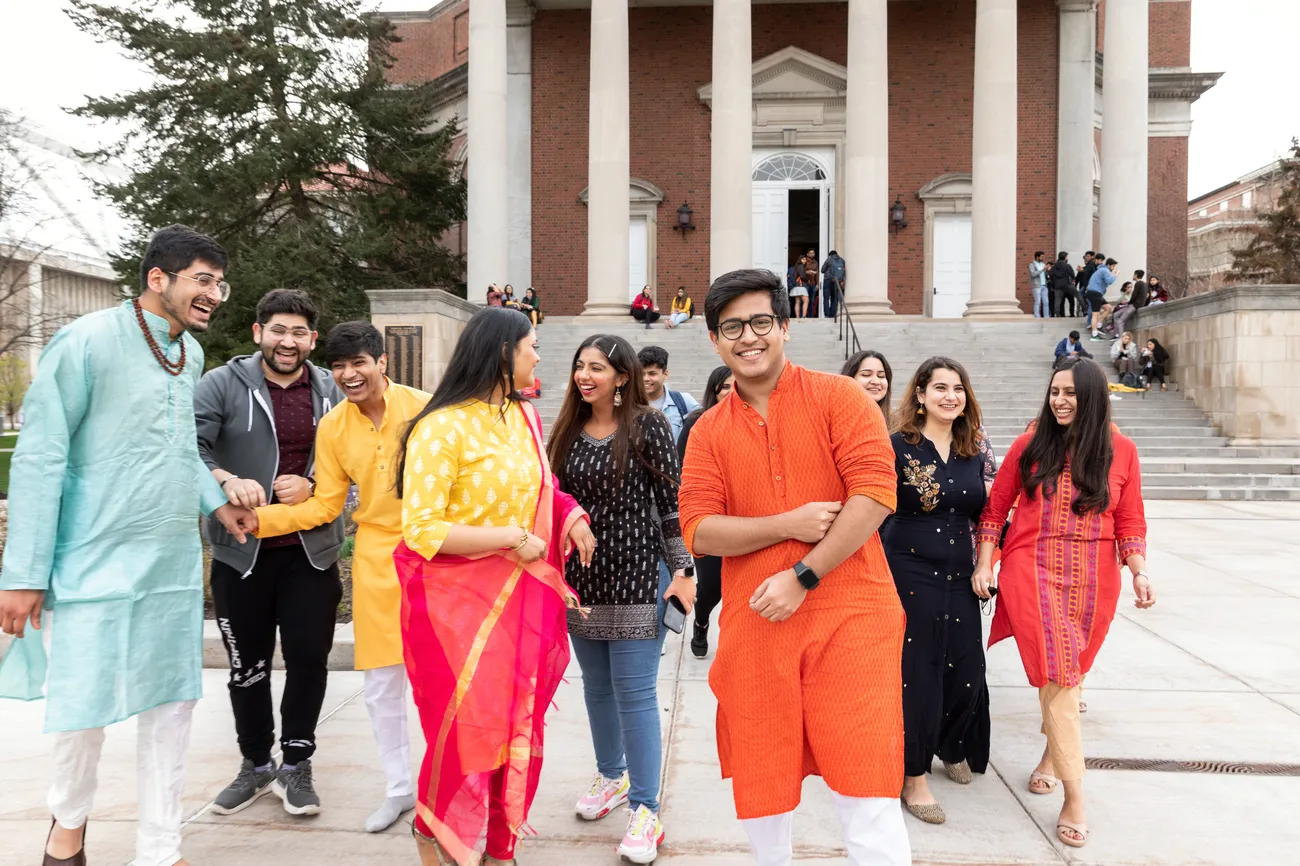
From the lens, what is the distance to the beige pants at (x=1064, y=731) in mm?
3416

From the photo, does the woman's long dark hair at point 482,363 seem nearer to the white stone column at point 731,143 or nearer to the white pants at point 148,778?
the white pants at point 148,778

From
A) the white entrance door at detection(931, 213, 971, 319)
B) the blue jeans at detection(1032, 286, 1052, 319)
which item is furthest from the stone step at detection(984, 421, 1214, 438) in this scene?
the white entrance door at detection(931, 213, 971, 319)

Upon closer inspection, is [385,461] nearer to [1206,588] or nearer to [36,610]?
[36,610]

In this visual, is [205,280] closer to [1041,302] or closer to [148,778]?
[148,778]

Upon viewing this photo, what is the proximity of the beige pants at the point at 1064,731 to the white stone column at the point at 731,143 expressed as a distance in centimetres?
1670

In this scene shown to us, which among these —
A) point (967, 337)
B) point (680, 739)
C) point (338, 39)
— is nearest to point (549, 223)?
point (338, 39)

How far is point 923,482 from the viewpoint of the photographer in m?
3.72

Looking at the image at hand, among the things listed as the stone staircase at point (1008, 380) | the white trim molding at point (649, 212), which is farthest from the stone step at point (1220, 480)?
the white trim molding at point (649, 212)

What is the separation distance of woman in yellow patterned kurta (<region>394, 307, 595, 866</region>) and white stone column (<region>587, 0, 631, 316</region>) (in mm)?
17444

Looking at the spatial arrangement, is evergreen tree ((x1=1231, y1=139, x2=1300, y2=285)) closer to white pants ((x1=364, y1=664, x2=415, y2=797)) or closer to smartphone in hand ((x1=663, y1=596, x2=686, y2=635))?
smartphone in hand ((x1=663, y1=596, x2=686, y2=635))

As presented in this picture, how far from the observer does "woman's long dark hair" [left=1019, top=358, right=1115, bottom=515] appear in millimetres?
3543

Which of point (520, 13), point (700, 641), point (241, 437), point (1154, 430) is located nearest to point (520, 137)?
point (520, 13)

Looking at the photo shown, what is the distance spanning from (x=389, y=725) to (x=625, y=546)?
→ 48.4 inches

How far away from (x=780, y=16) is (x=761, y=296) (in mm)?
→ 24687
